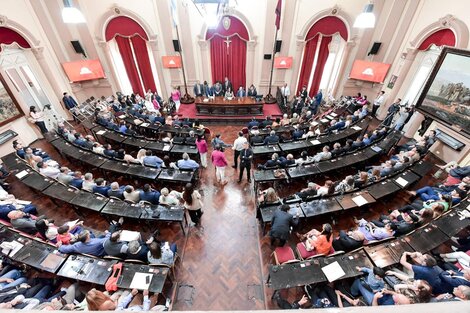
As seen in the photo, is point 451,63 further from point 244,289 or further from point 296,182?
point 244,289

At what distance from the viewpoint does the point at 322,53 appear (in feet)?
38.6

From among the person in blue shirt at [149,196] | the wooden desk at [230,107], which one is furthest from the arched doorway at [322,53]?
the person in blue shirt at [149,196]

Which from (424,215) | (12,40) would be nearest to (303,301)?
(424,215)

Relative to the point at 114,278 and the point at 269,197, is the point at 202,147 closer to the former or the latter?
the point at 269,197

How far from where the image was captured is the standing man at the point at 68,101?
408 inches

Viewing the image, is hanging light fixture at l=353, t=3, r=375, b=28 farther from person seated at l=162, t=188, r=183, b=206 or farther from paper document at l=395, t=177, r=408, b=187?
person seated at l=162, t=188, r=183, b=206

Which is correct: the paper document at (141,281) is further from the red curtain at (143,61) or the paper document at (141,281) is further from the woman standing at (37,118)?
the red curtain at (143,61)

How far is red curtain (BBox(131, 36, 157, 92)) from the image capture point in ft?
37.9

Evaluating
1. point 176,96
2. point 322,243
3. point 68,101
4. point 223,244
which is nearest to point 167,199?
point 223,244

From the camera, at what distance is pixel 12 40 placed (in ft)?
27.2

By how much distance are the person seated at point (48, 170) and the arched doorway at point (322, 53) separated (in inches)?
480

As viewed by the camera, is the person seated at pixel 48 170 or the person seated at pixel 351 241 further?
the person seated at pixel 48 170

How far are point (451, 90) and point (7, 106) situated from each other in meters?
15.9

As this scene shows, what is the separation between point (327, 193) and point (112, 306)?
4.76 meters
